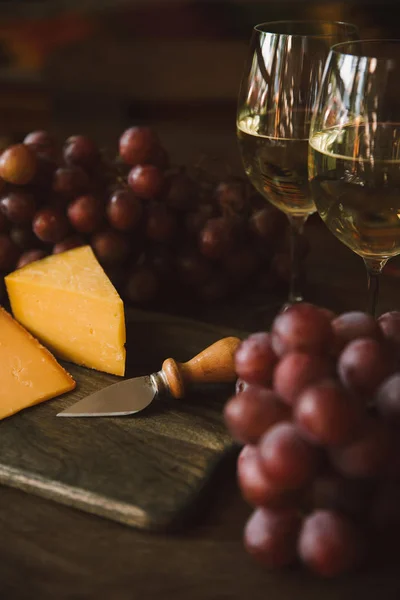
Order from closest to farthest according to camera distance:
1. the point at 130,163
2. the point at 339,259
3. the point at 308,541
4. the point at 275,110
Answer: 1. the point at 308,541
2. the point at 275,110
3. the point at 130,163
4. the point at 339,259

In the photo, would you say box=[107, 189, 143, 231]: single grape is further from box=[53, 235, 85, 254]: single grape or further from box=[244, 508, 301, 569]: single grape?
box=[244, 508, 301, 569]: single grape

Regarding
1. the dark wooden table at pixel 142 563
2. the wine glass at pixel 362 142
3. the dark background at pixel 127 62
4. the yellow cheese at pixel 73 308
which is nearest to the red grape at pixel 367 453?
the dark wooden table at pixel 142 563

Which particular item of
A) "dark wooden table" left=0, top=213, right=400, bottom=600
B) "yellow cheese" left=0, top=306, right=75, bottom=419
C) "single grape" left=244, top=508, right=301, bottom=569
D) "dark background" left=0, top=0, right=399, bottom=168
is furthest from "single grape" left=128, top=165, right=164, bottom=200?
"dark background" left=0, top=0, right=399, bottom=168

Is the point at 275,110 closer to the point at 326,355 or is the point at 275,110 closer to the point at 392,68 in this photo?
the point at 392,68

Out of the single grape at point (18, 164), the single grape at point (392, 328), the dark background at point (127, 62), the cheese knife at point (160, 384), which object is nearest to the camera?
the single grape at point (392, 328)

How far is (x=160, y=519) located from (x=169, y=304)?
452 mm

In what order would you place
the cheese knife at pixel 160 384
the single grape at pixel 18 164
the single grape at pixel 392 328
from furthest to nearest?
the single grape at pixel 18 164 < the cheese knife at pixel 160 384 < the single grape at pixel 392 328

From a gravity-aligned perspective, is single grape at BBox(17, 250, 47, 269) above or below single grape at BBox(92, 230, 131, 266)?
below

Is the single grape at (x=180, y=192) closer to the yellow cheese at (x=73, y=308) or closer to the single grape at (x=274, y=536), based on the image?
the yellow cheese at (x=73, y=308)

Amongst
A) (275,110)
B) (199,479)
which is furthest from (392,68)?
(199,479)

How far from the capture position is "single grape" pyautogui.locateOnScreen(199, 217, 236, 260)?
0.95 metres

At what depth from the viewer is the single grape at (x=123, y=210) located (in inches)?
36.0

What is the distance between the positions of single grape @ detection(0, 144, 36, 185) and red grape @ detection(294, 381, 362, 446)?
1.87 feet

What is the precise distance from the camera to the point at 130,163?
951 mm
